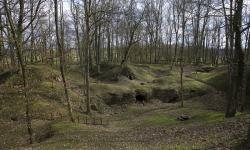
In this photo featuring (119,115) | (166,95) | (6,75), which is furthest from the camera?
(166,95)

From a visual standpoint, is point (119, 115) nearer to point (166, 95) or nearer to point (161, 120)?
point (161, 120)

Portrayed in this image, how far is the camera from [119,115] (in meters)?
37.3

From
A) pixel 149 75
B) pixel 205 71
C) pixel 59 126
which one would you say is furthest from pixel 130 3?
pixel 59 126

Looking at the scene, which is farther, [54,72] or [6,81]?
[54,72]

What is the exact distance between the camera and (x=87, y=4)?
34188 millimetres

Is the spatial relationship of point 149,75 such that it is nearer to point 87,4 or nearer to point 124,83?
point 124,83

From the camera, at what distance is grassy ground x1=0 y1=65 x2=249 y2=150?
680 inches

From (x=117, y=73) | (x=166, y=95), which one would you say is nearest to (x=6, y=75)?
(x=117, y=73)

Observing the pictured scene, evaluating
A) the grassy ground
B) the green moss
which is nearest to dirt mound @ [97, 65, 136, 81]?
the grassy ground

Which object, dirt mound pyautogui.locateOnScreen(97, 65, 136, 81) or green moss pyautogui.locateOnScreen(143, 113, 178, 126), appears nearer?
green moss pyautogui.locateOnScreen(143, 113, 178, 126)

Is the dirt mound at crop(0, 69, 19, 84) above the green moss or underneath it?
above

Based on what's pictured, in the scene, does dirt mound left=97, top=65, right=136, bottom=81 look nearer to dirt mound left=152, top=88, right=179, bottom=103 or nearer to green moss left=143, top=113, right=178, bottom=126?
dirt mound left=152, top=88, right=179, bottom=103

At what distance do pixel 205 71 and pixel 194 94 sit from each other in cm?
1710

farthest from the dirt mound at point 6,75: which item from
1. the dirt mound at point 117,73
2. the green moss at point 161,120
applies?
the green moss at point 161,120
